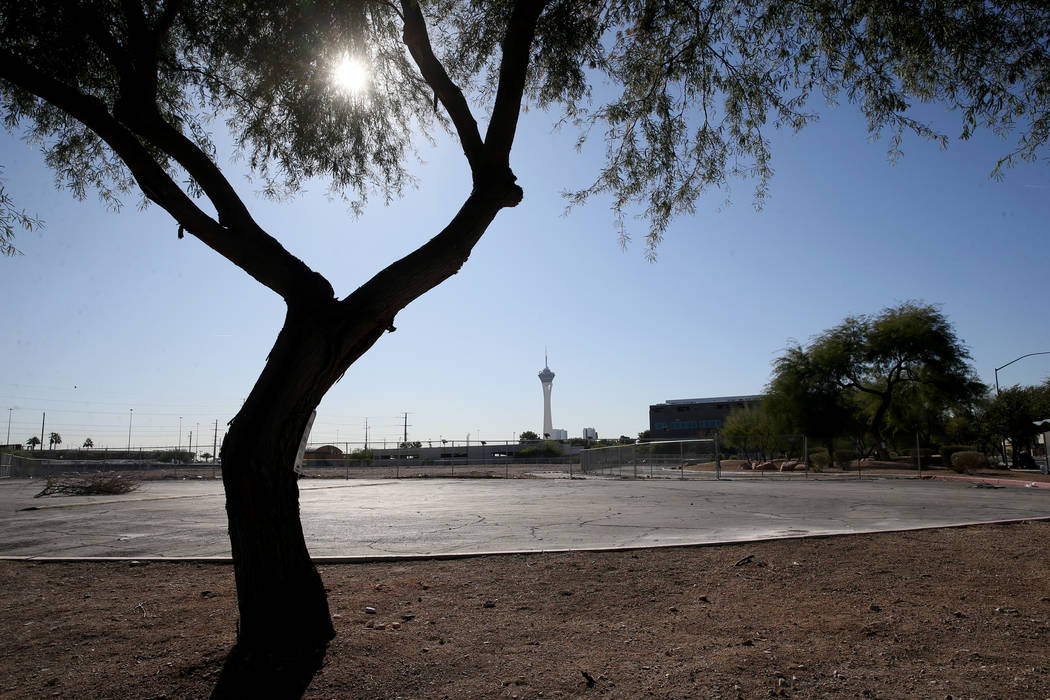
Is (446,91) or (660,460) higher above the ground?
(446,91)

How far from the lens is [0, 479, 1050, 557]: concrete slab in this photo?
7750 mm

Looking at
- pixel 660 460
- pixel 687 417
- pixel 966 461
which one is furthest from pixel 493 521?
pixel 687 417

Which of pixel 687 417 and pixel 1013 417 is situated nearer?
pixel 1013 417

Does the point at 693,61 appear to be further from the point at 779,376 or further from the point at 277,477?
the point at 779,376

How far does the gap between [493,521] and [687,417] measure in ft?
423

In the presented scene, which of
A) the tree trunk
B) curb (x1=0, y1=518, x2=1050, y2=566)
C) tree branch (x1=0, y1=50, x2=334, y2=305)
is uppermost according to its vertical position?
tree branch (x1=0, y1=50, x2=334, y2=305)

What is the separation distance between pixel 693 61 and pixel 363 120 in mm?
4102

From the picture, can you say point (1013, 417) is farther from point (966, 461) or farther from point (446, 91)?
point (446, 91)

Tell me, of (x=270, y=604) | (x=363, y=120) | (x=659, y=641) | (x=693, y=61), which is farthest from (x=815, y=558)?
(x=363, y=120)

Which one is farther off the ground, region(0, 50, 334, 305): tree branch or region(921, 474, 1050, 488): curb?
region(0, 50, 334, 305): tree branch

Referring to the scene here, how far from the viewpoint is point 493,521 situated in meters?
10.2

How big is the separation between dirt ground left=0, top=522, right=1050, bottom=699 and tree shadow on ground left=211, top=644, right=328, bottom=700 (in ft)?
0.33

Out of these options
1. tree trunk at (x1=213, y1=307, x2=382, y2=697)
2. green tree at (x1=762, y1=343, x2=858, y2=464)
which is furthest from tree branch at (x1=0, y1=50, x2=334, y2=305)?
green tree at (x1=762, y1=343, x2=858, y2=464)

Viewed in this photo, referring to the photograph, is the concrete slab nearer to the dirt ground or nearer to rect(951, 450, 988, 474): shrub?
the dirt ground
